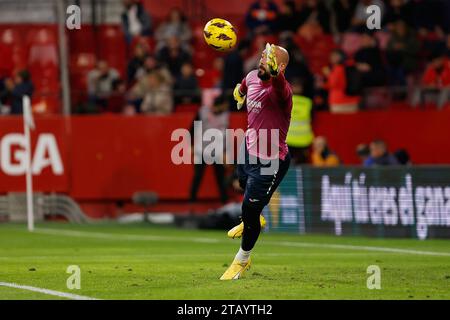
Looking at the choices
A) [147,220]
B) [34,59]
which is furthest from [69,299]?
[34,59]

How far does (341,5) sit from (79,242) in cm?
1053

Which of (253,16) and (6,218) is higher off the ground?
(253,16)

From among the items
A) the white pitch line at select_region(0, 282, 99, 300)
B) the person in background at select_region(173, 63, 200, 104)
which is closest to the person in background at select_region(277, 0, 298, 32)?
the person in background at select_region(173, 63, 200, 104)

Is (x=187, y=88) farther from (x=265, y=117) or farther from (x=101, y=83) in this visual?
(x=265, y=117)

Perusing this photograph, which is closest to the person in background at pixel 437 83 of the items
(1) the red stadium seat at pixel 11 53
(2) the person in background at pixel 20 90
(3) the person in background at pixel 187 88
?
(3) the person in background at pixel 187 88

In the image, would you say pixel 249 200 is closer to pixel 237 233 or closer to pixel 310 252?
pixel 237 233

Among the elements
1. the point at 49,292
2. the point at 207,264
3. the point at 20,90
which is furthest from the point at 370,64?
the point at 49,292

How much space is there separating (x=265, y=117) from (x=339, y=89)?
10.8 metres

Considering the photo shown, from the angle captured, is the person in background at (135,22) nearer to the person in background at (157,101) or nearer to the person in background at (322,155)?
the person in background at (157,101)

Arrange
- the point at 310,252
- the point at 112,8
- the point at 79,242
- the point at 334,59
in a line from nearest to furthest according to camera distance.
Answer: the point at 310,252, the point at 79,242, the point at 334,59, the point at 112,8

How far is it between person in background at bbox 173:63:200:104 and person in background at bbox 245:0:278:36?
2.66 m

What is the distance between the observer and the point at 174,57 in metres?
26.2

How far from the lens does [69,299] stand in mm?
10734

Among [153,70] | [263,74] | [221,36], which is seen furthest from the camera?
[153,70]
